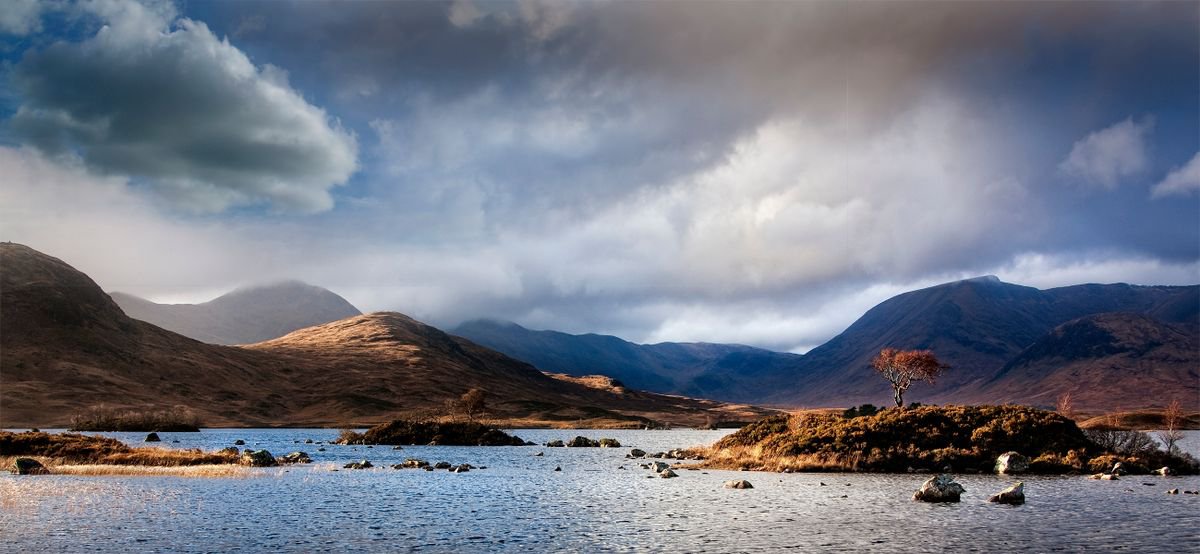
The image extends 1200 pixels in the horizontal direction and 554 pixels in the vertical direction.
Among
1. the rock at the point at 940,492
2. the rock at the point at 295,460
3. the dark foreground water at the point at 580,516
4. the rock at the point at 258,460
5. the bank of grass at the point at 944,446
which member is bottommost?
the rock at the point at 295,460

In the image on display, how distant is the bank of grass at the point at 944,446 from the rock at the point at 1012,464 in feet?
3.97

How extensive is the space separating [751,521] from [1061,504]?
24.4 meters

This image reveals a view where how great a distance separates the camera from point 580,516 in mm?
50219

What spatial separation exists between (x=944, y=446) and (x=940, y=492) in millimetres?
34372

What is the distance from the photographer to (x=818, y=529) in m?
44.1

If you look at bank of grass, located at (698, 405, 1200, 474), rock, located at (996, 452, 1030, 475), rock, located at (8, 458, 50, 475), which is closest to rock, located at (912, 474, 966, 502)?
bank of grass, located at (698, 405, 1200, 474)

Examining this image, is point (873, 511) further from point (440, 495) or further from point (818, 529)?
point (440, 495)

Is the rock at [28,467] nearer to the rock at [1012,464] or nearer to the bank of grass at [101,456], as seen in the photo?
the bank of grass at [101,456]

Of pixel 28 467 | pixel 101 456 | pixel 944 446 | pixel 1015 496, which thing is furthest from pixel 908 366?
pixel 28 467

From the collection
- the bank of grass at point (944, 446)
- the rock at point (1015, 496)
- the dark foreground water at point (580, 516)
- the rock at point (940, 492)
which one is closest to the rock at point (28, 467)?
the dark foreground water at point (580, 516)

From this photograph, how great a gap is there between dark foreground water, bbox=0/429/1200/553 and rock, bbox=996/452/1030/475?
6.50 m

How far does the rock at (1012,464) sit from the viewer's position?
83188 mm

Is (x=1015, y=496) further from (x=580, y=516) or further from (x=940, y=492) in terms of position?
(x=580, y=516)

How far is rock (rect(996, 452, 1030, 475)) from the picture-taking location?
83.2 m
